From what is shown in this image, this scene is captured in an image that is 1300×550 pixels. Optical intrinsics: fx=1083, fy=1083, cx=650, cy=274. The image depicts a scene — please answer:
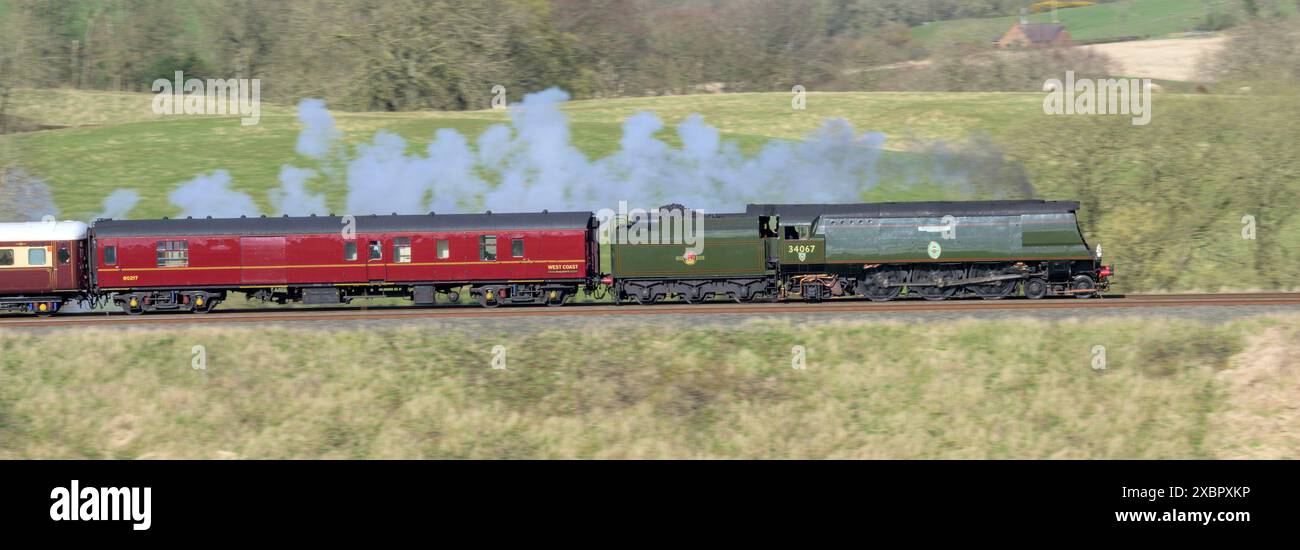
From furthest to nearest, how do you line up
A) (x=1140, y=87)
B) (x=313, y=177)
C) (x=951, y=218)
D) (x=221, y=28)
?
(x=221, y=28), (x=1140, y=87), (x=313, y=177), (x=951, y=218)

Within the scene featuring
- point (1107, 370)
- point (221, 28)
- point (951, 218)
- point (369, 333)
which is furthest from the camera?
point (221, 28)

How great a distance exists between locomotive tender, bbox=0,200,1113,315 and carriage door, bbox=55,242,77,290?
4 cm

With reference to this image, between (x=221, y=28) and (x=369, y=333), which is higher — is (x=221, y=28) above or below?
above

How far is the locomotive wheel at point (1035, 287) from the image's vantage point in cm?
3466

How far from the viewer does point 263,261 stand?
35.5 m

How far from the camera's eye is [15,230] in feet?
117

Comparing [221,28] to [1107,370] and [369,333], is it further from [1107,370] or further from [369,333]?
[1107,370]

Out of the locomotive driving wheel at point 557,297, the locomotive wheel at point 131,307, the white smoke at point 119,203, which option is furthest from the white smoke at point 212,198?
the locomotive driving wheel at point 557,297

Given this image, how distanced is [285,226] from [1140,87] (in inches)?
2482

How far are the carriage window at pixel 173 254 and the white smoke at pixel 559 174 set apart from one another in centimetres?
1234

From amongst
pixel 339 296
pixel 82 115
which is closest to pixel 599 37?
pixel 82 115

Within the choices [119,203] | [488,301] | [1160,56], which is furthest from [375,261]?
[1160,56]

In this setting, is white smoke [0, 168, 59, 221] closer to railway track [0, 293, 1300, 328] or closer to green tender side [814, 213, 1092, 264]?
railway track [0, 293, 1300, 328]

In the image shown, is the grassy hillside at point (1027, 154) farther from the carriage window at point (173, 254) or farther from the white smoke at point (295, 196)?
the carriage window at point (173, 254)
